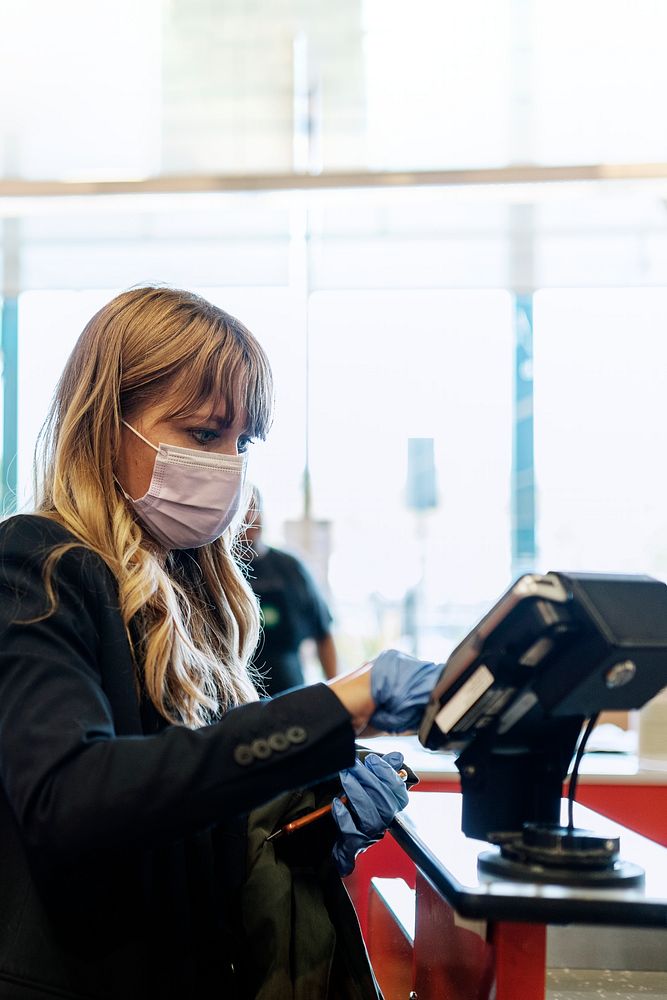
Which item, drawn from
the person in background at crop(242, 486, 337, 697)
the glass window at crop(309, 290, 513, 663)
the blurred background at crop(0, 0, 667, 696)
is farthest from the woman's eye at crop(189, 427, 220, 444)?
the glass window at crop(309, 290, 513, 663)

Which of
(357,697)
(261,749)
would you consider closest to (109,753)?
(261,749)

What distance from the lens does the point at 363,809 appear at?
54.1 inches

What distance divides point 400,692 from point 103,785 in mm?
302

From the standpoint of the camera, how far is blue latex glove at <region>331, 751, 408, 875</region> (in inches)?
54.0

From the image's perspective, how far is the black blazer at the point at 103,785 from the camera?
969 millimetres

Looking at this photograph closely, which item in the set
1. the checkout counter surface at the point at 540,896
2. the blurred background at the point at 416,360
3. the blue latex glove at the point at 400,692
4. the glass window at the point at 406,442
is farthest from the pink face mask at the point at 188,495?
the glass window at the point at 406,442

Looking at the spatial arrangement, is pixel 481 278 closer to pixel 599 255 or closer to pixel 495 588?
pixel 599 255

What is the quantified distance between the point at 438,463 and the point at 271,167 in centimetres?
156

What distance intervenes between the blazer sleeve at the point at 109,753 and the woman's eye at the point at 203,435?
355mm

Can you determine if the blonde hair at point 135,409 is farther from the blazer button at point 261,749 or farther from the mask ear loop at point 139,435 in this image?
the blazer button at point 261,749

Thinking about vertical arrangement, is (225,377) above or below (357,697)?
above

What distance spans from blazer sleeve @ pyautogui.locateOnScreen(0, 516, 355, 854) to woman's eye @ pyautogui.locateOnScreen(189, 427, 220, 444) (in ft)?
1.16

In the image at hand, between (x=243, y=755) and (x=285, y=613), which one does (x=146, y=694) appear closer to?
(x=243, y=755)

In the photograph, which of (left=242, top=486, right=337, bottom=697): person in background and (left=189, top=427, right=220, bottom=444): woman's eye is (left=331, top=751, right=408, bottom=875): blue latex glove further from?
(left=242, top=486, right=337, bottom=697): person in background
